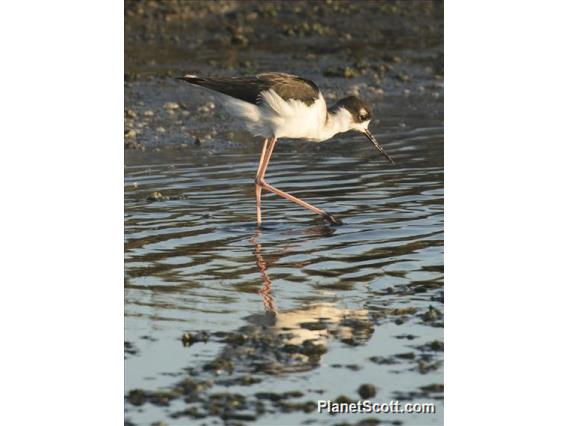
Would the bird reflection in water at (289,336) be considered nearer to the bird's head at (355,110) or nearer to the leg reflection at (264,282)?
the leg reflection at (264,282)

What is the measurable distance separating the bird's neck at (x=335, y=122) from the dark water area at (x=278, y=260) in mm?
559

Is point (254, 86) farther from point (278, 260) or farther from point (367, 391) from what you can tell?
point (367, 391)

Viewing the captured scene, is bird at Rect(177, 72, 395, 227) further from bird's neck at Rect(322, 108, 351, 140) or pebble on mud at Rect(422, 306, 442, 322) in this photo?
pebble on mud at Rect(422, 306, 442, 322)

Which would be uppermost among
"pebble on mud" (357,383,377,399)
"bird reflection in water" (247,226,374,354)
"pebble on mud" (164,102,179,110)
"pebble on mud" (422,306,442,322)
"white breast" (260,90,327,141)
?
"white breast" (260,90,327,141)

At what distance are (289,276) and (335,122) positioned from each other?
2794 mm

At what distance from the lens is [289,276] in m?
8.00

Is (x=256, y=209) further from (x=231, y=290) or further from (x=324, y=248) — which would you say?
(x=231, y=290)

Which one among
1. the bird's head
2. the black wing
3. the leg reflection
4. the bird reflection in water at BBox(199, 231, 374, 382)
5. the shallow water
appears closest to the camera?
the shallow water

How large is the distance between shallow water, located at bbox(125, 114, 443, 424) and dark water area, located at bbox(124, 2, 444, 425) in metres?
0.01

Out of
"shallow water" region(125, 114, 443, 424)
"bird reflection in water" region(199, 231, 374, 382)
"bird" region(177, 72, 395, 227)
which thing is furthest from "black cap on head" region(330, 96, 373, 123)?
"bird reflection in water" region(199, 231, 374, 382)

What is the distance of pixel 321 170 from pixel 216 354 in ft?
18.1

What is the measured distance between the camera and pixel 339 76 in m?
16.1

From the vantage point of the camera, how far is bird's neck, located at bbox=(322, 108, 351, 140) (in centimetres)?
1041
